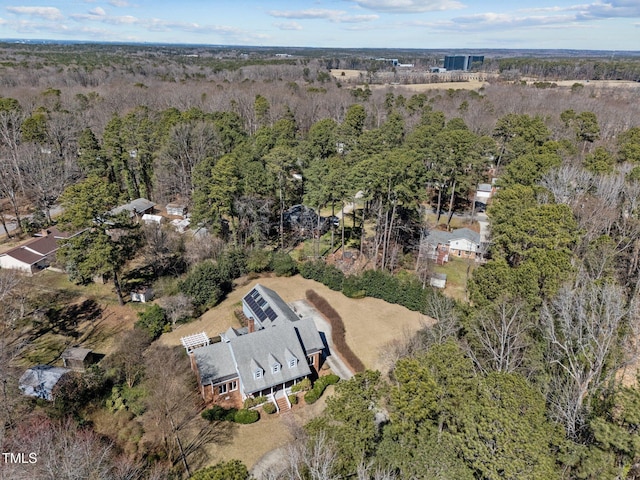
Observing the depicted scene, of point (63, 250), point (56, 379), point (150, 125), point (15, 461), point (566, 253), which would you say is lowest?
point (56, 379)

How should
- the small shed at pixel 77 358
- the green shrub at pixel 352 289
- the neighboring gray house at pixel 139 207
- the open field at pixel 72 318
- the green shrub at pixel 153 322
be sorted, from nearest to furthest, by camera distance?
the small shed at pixel 77 358, the open field at pixel 72 318, the green shrub at pixel 153 322, the green shrub at pixel 352 289, the neighboring gray house at pixel 139 207

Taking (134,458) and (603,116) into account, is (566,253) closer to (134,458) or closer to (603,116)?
(134,458)

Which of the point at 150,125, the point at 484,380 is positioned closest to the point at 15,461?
the point at 484,380

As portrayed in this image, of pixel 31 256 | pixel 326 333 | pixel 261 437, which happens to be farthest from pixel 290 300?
pixel 31 256

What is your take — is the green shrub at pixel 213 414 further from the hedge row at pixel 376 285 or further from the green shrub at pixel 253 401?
the hedge row at pixel 376 285

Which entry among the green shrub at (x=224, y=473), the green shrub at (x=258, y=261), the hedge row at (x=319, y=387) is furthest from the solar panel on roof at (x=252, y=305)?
the green shrub at (x=224, y=473)
